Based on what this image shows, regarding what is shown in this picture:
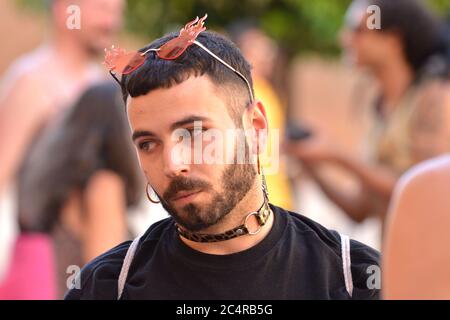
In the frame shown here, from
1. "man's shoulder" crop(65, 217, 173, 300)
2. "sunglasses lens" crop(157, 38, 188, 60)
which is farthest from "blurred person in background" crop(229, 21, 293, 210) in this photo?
"sunglasses lens" crop(157, 38, 188, 60)

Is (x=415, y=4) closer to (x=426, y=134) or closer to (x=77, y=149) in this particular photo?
(x=426, y=134)

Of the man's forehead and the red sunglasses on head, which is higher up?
the red sunglasses on head

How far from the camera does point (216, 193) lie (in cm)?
136

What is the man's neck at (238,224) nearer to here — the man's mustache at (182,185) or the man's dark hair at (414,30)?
the man's mustache at (182,185)

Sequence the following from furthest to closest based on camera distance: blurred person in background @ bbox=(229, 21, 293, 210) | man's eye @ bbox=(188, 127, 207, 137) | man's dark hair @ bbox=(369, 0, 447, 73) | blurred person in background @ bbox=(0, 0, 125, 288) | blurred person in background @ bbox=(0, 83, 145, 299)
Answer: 1. blurred person in background @ bbox=(229, 21, 293, 210)
2. man's dark hair @ bbox=(369, 0, 447, 73)
3. blurred person in background @ bbox=(0, 0, 125, 288)
4. blurred person in background @ bbox=(0, 83, 145, 299)
5. man's eye @ bbox=(188, 127, 207, 137)

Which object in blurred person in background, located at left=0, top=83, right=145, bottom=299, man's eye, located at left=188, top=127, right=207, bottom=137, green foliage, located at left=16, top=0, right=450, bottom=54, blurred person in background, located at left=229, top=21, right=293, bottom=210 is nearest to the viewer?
man's eye, located at left=188, top=127, right=207, bottom=137

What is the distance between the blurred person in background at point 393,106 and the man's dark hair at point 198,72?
2522mm

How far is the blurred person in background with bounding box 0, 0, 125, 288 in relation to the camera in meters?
3.88

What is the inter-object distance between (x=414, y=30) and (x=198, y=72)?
9.73 ft

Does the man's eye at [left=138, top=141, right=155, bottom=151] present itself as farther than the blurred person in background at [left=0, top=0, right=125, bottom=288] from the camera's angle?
No

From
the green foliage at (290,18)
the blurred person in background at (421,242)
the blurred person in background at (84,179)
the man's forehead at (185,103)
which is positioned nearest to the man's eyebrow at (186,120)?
the man's forehead at (185,103)

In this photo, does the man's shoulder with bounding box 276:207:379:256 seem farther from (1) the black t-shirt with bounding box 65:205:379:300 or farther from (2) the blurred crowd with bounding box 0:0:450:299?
(2) the blurred crowd with bounding box 0:0:450:299
